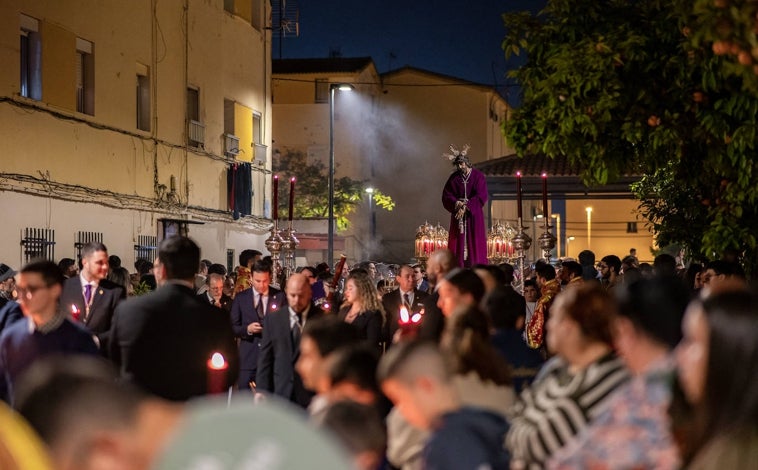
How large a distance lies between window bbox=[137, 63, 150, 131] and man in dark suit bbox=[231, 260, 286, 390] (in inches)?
661

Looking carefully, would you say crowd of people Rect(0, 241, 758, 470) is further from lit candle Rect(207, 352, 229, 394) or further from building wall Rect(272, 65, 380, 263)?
building wall Rect(272, 65, 380, 263)

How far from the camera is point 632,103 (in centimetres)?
1106

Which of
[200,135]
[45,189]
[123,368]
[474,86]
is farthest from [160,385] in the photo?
[474,86]

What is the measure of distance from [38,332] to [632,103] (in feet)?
18.2

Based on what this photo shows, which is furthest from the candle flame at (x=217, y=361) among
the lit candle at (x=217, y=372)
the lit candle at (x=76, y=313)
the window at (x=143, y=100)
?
the window at (x=143, y=100)

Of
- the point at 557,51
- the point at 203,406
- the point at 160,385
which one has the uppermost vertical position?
the point at 557,51

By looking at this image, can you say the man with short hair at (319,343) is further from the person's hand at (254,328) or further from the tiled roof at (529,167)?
the tiled roof at (529,167)

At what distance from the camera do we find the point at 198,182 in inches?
1335

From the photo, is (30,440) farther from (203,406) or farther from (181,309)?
(181,309)

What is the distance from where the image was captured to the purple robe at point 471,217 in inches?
633

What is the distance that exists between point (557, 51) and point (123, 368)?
17.0 ft

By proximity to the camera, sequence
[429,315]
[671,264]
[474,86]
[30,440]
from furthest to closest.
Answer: [474,86] < [671,264] < [429,315] < [30,440]

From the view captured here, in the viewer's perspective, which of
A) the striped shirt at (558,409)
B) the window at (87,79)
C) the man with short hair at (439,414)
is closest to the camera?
the man with short hair at (439,414)

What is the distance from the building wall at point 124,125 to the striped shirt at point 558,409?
18.5 m
